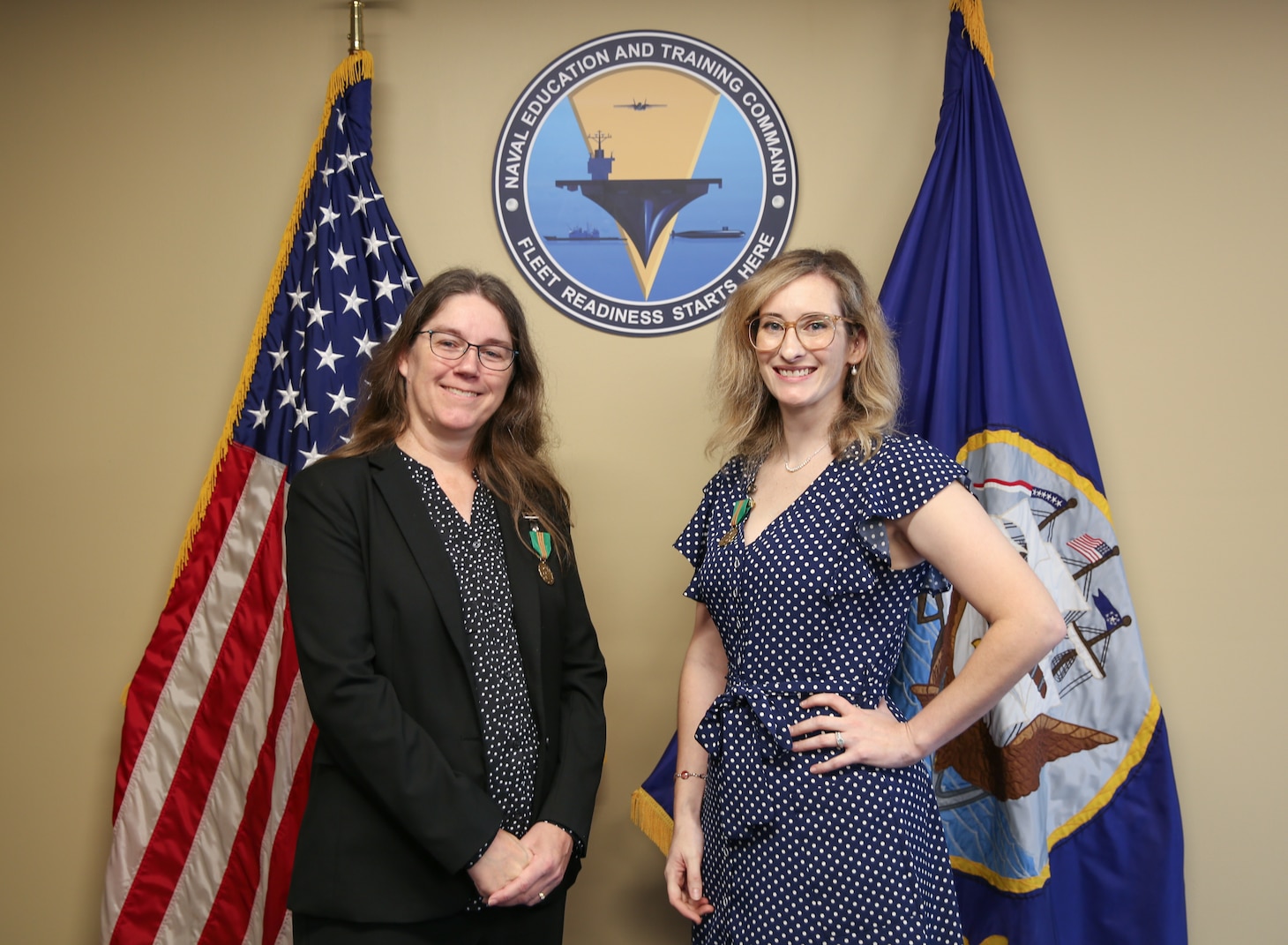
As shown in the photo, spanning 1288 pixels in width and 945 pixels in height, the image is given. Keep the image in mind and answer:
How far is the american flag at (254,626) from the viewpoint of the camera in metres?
2.13

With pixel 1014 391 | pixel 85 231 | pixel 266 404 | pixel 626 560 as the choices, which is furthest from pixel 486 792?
pixel 85 231

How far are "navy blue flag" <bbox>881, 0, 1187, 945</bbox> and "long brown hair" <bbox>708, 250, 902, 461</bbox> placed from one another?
1.76 feet

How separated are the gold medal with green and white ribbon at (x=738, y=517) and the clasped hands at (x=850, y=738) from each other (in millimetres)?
290

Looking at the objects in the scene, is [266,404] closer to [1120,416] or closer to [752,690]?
[752,690]

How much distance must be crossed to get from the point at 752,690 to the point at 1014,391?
1.03m

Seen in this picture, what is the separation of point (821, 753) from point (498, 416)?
0.84 metres

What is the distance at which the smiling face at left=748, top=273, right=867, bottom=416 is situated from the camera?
1.51 metres

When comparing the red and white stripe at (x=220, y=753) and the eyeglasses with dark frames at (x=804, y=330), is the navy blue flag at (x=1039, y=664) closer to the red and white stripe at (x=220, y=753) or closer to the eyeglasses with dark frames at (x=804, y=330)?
the eyeglasses with dark frames at (x=804, y=330)

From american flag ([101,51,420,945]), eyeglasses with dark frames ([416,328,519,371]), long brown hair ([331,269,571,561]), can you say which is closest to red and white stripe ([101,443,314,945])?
american flag ([101,51,420,945])

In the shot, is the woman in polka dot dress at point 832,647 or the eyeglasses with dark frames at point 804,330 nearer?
the woman in polka dot dress at point 832,647

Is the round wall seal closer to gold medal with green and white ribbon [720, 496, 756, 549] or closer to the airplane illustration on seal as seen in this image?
the airplane illustration on seal

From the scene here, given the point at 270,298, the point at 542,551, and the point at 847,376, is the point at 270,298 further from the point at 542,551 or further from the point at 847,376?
the point at 847,376

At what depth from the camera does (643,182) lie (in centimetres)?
231

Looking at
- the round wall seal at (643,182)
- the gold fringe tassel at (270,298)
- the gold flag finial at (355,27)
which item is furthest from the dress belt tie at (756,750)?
the gold flag finial at (355,27)
